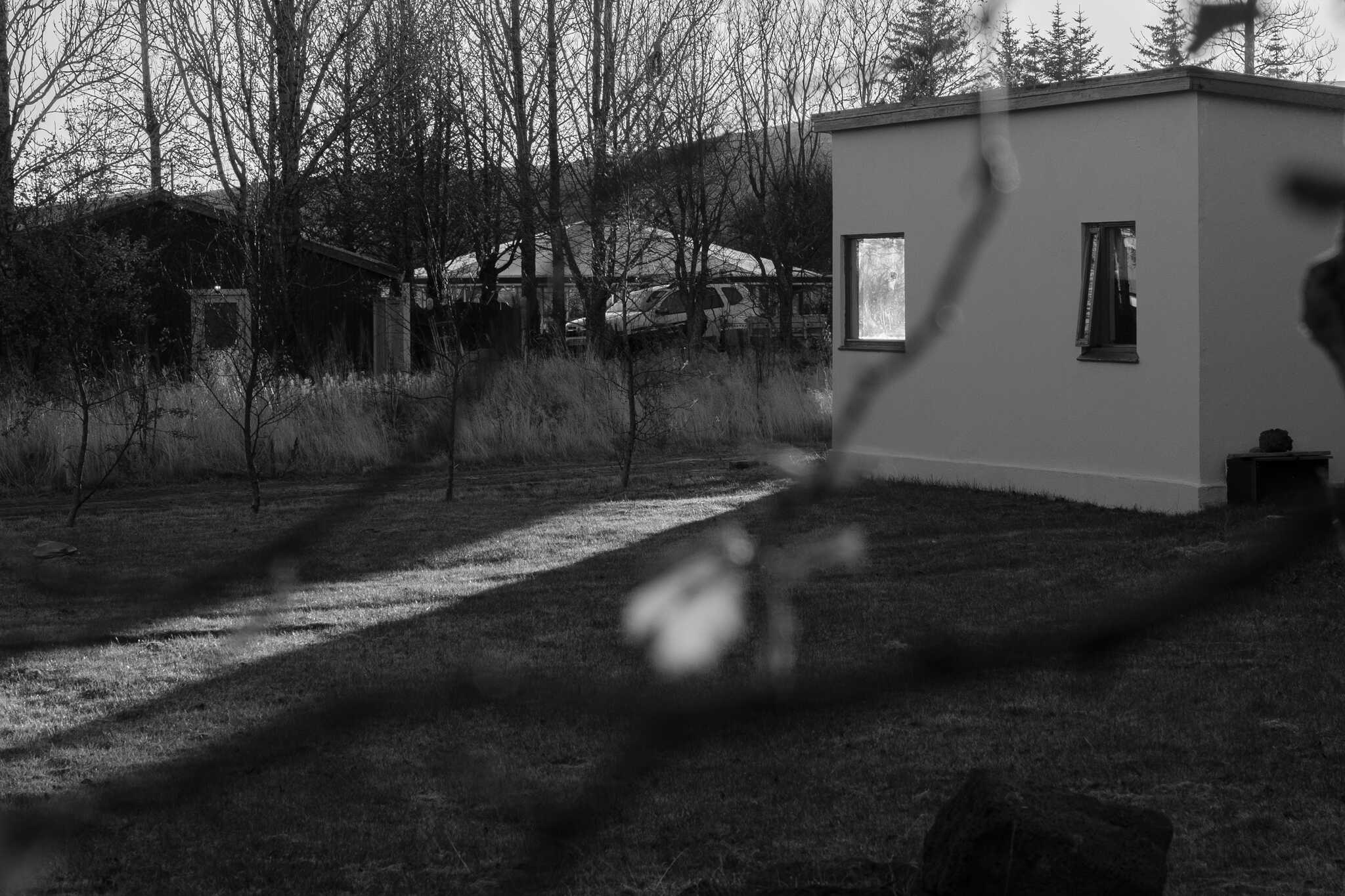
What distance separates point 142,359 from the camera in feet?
59.3

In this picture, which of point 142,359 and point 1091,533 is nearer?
point 1091,533

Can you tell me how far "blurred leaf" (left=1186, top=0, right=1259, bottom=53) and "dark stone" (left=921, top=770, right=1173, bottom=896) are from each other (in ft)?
11.8

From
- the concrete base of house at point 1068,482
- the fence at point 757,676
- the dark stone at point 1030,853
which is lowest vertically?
the dark stone at point 1030,853

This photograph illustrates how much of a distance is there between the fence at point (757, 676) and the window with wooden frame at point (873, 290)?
45.8 feet

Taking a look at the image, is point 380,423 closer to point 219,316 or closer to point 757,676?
point 219,316

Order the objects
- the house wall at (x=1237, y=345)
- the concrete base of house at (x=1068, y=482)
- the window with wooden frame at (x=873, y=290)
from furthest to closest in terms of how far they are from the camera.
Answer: the window with wooden frame at (x=873, y=290), the concrete base of house at (x=1068, y=482), the house wall at (x=1237, y=345)

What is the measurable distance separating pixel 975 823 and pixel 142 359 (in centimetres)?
1594

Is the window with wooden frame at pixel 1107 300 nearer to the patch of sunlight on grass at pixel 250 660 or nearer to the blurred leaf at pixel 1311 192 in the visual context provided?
the patch of sunlight on grass at pixel 250 660

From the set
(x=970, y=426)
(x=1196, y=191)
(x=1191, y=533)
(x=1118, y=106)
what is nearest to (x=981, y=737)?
(x=1191, y=533)

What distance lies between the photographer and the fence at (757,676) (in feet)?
1.36

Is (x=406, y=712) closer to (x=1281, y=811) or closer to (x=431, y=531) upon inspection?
(x=1281, y=811)

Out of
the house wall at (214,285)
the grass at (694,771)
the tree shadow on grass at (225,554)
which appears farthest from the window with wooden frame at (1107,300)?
the house wall at (214,285)

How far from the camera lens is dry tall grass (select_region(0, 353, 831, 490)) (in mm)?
16203

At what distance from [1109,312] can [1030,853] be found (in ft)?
32.1
